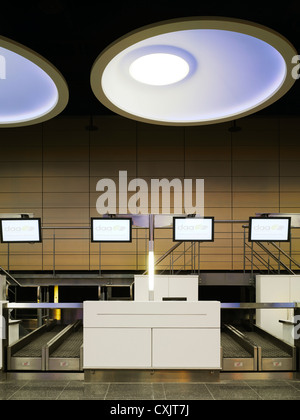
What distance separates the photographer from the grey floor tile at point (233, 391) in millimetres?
3719

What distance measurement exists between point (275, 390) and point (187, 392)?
103cm

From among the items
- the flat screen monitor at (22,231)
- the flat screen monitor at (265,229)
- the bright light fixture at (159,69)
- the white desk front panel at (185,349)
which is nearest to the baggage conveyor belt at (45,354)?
the white desk front panel at (185,349)

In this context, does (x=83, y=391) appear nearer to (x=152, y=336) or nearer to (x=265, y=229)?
(x=152, y=336)

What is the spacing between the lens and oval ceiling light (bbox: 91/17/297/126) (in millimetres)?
3951

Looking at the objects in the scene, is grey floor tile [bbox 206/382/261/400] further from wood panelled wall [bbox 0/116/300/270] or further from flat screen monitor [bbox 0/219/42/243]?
wood panelled wall [bbox 0/116/300/270]

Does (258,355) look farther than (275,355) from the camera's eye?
No

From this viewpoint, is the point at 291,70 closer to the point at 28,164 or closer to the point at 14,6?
the point at 14,6

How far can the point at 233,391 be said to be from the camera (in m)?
3.90

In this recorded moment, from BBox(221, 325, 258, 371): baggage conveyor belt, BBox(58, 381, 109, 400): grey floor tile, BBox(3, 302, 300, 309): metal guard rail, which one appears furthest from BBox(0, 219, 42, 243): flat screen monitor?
BBox(221, 325, 258, 371): baggage conveyor belt

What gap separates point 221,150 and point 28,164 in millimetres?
5446

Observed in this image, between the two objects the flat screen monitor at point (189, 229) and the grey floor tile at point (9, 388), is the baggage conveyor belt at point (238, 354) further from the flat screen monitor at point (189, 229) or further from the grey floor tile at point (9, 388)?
the grey floor tile at point (9, 388)

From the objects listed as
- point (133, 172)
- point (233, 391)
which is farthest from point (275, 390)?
point (133, 172)
